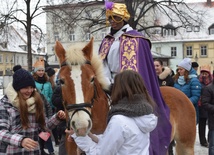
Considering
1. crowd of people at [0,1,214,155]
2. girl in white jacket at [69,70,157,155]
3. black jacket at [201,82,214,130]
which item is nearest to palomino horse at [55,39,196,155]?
crowd of people at [0,1,214,155]

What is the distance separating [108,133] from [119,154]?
0.23m

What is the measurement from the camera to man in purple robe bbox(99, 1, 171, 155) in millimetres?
4012

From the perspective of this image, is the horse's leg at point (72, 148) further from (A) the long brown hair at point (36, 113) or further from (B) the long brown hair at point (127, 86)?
(B) the long brown hair at point (127, 86)

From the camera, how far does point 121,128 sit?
8.66ft

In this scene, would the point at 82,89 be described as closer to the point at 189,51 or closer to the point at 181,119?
the point at 181,119

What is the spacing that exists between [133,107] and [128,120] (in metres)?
0.12

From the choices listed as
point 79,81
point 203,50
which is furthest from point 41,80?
point 203,50

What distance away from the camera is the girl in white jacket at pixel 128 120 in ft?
8.70

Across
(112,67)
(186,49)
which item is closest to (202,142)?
(112,67)

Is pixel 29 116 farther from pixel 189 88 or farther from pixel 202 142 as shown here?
pixel 202 142

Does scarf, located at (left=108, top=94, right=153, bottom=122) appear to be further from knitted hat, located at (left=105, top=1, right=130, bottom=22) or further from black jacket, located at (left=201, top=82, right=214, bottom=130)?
black jacket, located at (left=201, top=82, right=214, bottom=130)

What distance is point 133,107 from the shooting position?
108 inches

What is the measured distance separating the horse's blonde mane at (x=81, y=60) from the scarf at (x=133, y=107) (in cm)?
74

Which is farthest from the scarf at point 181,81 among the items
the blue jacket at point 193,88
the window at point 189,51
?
the window at point 189,51
